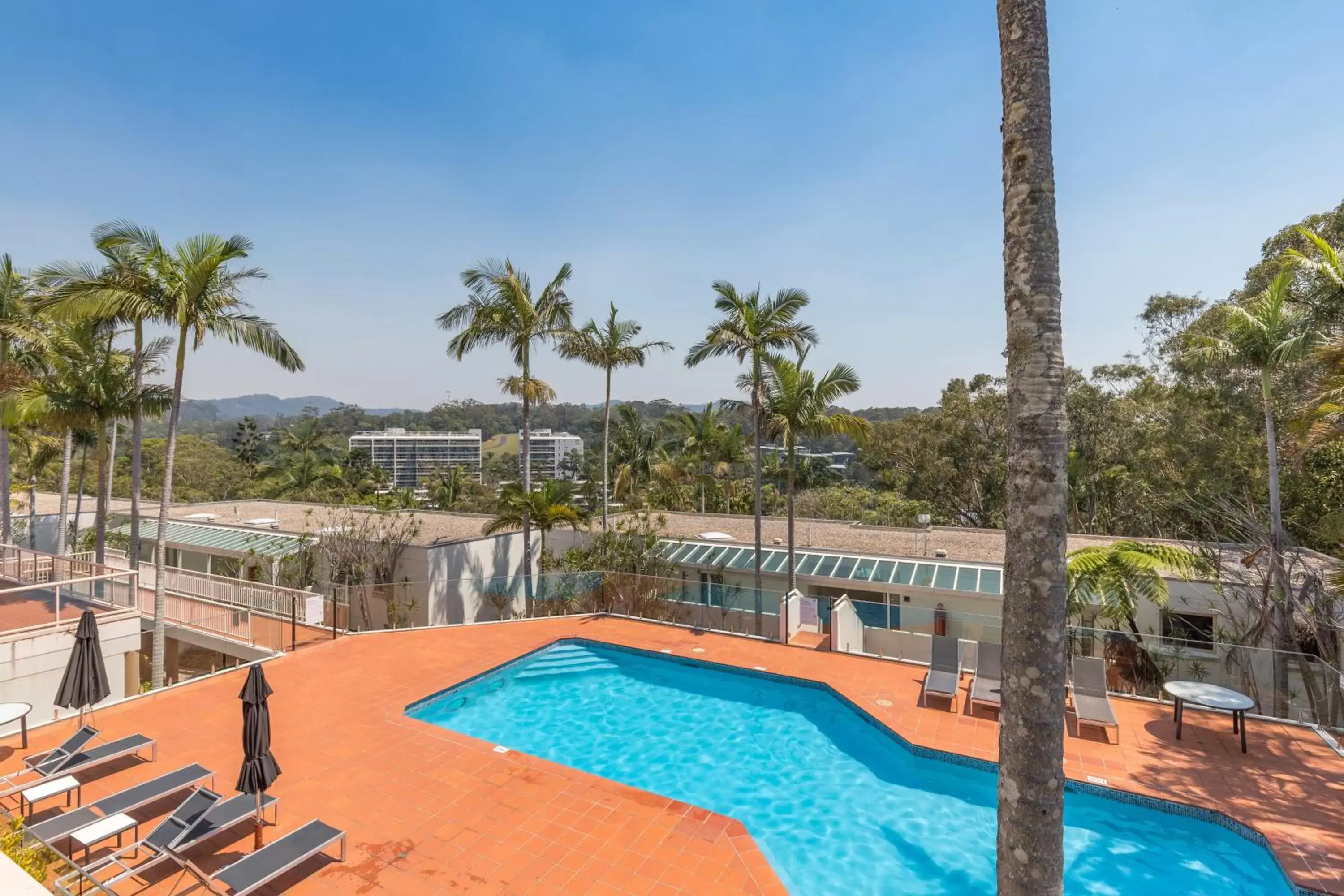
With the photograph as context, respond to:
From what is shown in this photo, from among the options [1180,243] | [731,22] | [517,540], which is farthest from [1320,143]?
[517,540]

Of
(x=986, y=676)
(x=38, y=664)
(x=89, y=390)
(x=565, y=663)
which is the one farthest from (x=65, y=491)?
(x=986, y=676)

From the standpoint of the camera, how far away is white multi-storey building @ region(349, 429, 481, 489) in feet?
444

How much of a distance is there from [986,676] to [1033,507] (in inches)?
360

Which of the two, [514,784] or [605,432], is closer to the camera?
[514,784]

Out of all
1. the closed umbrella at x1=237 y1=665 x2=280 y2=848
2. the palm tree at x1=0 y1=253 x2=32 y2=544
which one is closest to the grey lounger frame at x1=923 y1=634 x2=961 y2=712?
the closed umbrella at x1=237 y1=665 x2=280 y2=848

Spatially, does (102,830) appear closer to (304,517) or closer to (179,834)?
(179,834)

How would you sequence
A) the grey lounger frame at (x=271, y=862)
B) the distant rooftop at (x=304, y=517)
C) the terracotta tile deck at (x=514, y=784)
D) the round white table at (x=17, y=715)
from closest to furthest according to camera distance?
the grey lounger frame at (x=271, y=862), the terracotta tile deck at (x=514, y=784), the round white table at (x=17, y=715), the distant rooftop at (x=304, y=517)

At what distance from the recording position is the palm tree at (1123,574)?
12.0m

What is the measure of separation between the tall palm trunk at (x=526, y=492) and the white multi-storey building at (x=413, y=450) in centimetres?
11914

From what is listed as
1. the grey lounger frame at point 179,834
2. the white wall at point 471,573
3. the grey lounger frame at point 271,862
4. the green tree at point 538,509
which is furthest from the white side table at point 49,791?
the green tree at point 538,509

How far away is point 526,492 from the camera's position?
725 inches

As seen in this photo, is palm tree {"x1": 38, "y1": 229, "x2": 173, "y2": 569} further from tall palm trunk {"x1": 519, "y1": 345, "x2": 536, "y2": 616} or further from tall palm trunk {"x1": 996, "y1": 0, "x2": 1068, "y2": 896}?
tall palm trunk {"x1": 996, "y1": 0, "x2": 1068, "y2": 896}

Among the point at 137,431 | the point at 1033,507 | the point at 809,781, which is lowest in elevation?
the point at 809,781

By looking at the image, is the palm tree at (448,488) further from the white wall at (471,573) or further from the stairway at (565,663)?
the stairway at (565,663)
